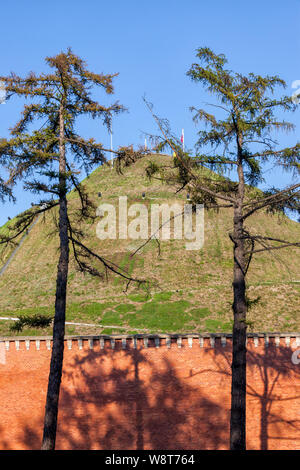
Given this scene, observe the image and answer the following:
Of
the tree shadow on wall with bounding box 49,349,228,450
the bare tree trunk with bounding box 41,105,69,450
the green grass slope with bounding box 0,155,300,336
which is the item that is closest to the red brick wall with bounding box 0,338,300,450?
the tree shadow on wall with bounding box 49,349,228,450

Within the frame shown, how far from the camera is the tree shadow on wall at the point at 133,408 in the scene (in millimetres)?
20078

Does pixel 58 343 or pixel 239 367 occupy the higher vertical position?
pixel 58 343

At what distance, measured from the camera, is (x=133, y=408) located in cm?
2023

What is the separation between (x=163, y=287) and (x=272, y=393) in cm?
3613

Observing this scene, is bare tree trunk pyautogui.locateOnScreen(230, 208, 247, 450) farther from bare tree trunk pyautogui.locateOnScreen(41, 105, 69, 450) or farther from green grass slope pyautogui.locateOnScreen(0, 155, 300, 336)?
green grass slope pyautogui.locateOnScreen(0, 155, 300, 336)

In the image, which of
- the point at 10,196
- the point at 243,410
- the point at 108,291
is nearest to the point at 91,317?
the point at 108,291

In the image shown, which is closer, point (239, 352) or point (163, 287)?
point (239, 352)

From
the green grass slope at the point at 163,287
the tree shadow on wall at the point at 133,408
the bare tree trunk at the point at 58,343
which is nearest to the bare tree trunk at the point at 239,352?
the bare tree trunk at the point at 58,343

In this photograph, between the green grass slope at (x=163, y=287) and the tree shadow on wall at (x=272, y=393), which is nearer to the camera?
the tree shadow on wall at (x=272, y=393)

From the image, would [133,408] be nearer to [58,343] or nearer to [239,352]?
[58,343]

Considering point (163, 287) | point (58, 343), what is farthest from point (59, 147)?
point (163, 287)

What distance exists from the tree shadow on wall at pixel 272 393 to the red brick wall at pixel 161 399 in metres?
0.04

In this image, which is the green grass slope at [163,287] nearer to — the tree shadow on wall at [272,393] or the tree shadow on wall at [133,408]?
the tree shadow on wall at [272,393]

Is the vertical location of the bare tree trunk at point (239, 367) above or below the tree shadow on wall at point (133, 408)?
above
